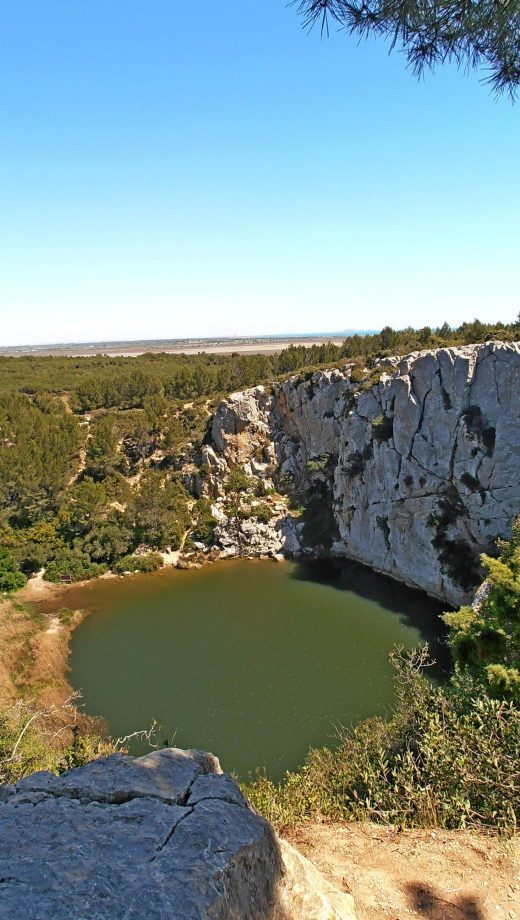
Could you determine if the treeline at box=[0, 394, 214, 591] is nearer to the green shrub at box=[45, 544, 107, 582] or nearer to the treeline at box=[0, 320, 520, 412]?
the green shrub at box=[45, 544, 107, 582]

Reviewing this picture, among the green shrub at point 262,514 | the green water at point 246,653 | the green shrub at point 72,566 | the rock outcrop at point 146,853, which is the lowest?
the green water at point 246,653

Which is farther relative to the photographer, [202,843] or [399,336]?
[399,336]

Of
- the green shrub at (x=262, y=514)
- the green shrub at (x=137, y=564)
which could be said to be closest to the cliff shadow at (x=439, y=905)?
the green shrub at (x=137, y=564)

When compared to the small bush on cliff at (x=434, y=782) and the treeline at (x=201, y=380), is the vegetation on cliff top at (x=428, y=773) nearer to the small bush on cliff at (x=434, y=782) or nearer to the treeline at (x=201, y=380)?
the small bush on cliff at (x=434, y=782)

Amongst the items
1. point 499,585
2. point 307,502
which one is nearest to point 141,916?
point 499,585

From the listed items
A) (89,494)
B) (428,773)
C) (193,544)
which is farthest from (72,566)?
(428,773)

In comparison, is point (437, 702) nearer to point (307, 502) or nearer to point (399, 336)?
point (307, 502)

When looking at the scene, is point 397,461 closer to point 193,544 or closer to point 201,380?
point 193,544
